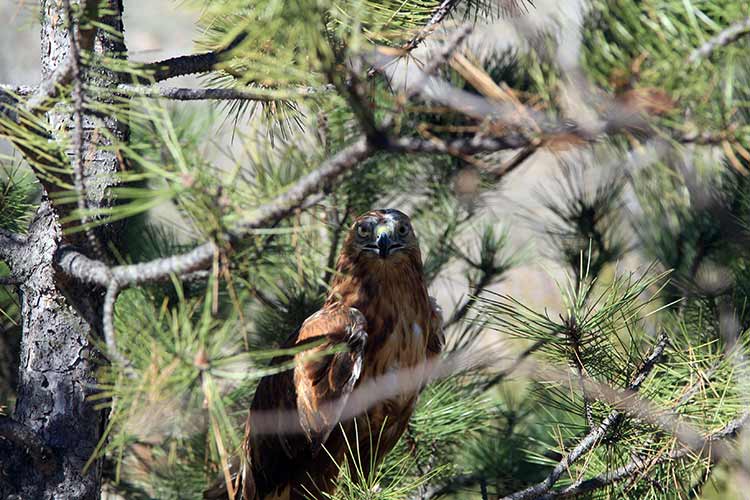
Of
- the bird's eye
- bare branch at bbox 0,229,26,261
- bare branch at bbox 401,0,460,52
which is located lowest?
the bird's eye

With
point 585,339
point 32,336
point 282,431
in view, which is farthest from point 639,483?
point 32,336

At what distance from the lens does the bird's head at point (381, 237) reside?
8.91ft

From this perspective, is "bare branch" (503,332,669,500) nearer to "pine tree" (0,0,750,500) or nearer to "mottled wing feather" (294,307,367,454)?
"pine tree" (0,0,750,500)

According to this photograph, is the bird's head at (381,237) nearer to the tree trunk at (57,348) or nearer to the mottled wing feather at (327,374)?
the mottled wing feather at (327,374)

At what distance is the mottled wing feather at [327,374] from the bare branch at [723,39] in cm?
138

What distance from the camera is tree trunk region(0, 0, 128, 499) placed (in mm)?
2066

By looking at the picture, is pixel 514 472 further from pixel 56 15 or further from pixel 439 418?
pixel 56 15

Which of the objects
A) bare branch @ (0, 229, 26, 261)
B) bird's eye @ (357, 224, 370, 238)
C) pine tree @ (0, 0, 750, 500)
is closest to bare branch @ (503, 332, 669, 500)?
pine tree @ (0, 0, 750, 500)

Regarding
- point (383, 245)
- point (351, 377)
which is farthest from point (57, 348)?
point (383, 245)

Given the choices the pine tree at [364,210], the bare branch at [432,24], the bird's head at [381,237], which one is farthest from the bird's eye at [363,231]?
the bare branch at [432,24]

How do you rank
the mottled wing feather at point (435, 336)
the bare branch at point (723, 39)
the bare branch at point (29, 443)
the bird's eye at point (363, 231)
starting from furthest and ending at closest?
the mottled wing feather at point (435, 336), the bird's eye at point (363, 231), the bare branch at point (29, 443), the bare branch at point (723, 39)

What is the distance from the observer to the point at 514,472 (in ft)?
11.3

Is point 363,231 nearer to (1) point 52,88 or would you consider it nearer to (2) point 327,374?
(2) point 327,374

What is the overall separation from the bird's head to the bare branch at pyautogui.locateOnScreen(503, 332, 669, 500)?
2.86 feet
